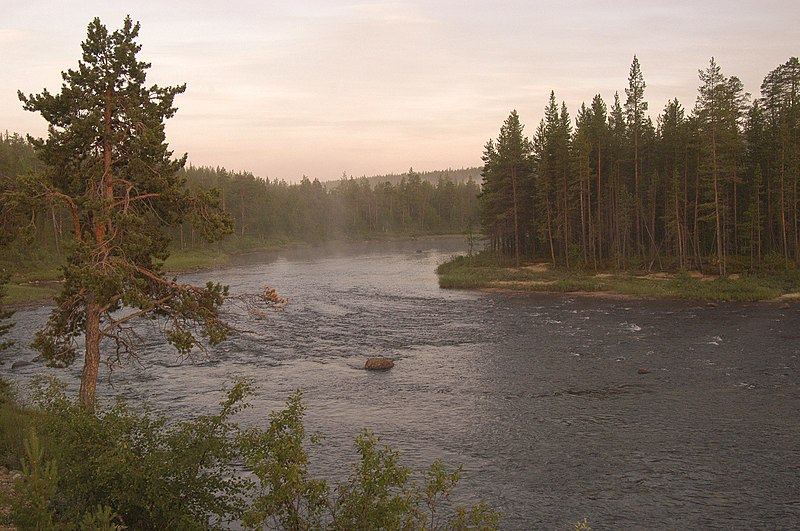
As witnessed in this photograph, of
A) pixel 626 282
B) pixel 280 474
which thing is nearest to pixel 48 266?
pixel 626 282

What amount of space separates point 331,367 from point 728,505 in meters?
21.4

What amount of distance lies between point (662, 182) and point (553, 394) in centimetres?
5268

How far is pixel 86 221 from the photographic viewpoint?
17484mm

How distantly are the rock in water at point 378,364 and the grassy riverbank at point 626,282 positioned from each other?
105 ft

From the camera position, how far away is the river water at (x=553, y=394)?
1870cm

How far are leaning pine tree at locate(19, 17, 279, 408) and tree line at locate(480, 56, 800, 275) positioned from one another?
53.6 metres

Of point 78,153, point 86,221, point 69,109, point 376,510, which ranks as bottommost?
point 376,510

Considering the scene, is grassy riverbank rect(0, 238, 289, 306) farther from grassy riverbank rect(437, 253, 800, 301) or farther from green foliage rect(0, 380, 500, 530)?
grassy riverbank rect(437, 253, 800, 301)

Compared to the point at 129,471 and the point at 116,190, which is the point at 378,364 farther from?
the point at 129,471

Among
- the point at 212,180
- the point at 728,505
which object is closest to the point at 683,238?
the point at 728,505

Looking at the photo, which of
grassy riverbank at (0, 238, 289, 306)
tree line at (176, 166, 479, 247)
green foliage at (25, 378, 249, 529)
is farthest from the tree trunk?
tree line at (176, 166, 479, 247)

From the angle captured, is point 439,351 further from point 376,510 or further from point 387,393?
point 376,510

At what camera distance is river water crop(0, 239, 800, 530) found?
1870 cm

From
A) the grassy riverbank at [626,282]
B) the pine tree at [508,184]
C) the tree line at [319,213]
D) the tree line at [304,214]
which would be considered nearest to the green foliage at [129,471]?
the grassy riverbank at [626,282]
